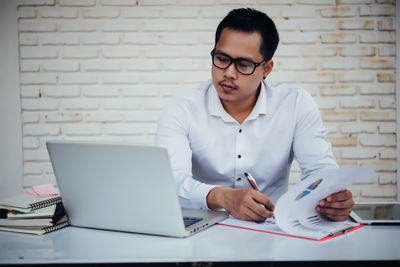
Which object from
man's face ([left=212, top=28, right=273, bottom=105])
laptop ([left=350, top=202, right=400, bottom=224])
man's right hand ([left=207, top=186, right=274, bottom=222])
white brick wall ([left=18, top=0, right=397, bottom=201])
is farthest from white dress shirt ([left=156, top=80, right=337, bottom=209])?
white brick wall ([left=18, top=0, right=397, bottom=201])

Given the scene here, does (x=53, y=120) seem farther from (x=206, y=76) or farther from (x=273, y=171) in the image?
(x=273, y=171)

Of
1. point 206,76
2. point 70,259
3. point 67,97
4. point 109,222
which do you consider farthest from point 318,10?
point 70,259

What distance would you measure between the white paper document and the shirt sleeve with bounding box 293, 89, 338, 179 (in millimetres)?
473

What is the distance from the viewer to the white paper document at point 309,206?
110 centimetres

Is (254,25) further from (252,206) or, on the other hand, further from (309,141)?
(252,206)

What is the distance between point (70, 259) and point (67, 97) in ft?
6.62

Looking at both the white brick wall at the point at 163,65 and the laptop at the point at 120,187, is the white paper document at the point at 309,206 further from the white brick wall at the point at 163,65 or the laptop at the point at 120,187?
the white brick wall at the point at 163,65

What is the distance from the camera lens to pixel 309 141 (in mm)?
1756

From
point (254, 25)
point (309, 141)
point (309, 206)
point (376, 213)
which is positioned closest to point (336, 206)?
point (309, 206)

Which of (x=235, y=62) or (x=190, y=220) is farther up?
(x=235, y=62)

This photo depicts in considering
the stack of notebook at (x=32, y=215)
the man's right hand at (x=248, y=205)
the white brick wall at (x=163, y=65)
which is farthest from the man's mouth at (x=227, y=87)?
the white brick wall at (x=163, y=65)

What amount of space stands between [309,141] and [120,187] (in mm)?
973

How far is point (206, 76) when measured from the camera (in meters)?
2.79

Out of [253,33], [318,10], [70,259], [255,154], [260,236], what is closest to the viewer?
[70,259]
